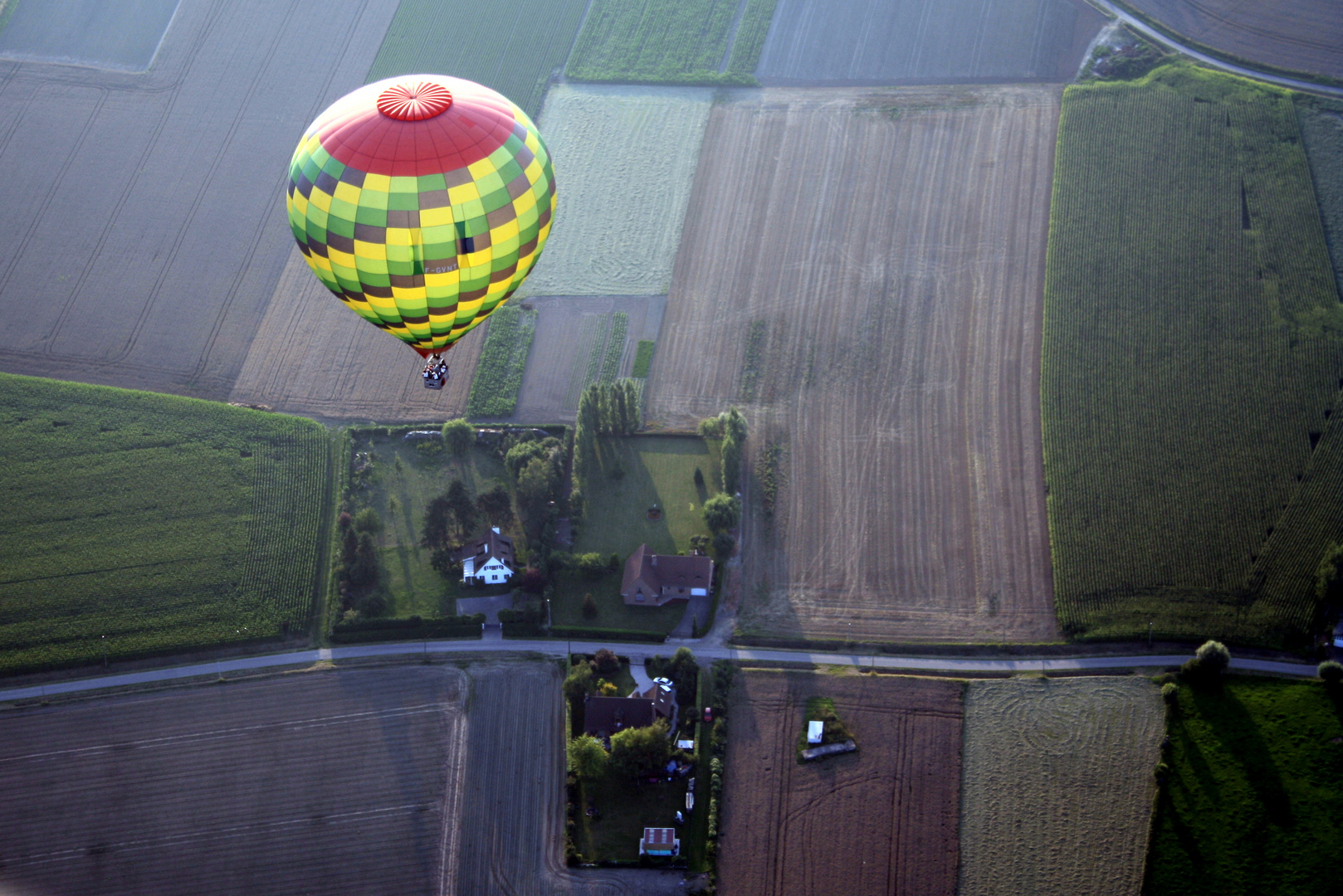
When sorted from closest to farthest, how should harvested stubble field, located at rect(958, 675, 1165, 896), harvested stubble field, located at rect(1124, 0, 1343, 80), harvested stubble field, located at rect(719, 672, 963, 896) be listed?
harvested stubble field, located at rect(958, 675, 1165, 896) → harvested stubble field, located at rect(719, 672, 963, 896) → harvested stubble field, located at rect(1124, 0, 1343, 80)

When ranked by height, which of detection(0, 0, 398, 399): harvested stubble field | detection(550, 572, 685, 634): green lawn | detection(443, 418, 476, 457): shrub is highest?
detection(0, 0, 398, 399): harvested stubble field

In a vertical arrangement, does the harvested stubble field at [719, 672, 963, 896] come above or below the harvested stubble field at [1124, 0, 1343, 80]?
below

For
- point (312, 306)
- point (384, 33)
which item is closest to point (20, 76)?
point (384, 33)

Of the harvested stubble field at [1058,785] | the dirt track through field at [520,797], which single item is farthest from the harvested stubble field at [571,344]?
the harvested stubble field at [1058,785]

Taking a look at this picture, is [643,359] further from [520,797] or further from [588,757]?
[520,797]

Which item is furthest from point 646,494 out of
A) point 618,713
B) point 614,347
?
point 618,713

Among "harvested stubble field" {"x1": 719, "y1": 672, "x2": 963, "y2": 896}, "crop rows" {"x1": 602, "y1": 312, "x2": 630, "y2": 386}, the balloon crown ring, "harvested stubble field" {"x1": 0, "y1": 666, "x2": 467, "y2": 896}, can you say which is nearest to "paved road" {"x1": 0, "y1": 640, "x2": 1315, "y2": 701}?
"harvested stubble field" {"x1": 0, "y1": 666, "x2": 467, "y2": 896}

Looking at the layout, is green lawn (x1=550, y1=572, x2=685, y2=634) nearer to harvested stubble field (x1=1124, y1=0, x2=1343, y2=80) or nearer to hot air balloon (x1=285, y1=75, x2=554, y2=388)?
hot air balloon (x1=285, y1=75, x2=554, y2=388)
